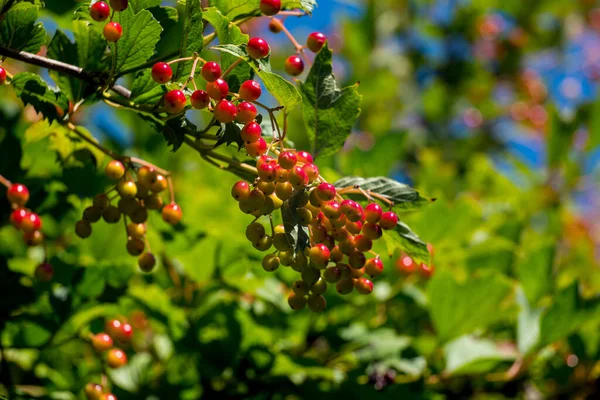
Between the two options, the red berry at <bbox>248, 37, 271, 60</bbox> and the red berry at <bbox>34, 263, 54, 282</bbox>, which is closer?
the red berry at <bbox>248, 37, 271, 60</bbox>

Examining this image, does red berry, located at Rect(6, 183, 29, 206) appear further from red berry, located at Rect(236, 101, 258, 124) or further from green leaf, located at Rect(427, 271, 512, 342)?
green leaf, located at Rect(427, 271, 512, 342)

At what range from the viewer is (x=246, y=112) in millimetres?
792

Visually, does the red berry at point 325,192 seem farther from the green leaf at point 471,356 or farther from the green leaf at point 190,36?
the green leaf at point 471,356

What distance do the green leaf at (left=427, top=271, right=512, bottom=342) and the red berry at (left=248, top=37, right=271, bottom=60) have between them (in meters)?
0.74

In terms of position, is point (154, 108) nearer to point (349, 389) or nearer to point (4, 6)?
point (4, 6)

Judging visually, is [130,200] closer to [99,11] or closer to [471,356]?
[99,11]

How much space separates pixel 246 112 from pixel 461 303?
30.2 inches

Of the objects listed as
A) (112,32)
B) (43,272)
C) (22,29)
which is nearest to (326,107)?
(112,32)

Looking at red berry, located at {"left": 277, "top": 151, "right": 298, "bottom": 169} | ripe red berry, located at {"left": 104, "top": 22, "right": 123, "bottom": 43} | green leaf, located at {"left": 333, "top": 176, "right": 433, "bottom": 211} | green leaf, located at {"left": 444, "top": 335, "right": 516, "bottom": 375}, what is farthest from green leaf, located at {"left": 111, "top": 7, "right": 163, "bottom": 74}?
green leaf, located at {"left": 444, "top": 335, "right": 516, "bottom": 375}

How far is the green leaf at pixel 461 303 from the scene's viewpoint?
132 centimetres

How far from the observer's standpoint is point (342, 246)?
85 centimetres

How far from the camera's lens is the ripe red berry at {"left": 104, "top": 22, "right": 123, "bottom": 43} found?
786 mm

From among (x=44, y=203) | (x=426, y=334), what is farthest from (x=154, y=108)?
(x=426, y=334)

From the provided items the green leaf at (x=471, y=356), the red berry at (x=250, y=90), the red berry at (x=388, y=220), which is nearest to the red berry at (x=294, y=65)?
the red berry at (x=250, y=90)
